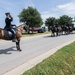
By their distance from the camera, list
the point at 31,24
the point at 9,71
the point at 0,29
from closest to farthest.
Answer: the point at 9,71 < the point at 0,29 < the point at 31,24

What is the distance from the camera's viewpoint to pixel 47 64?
39.1 ft

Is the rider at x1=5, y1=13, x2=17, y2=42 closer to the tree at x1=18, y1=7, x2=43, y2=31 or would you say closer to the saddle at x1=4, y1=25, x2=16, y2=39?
the saddle at x1=4, y1=25, x2=16, y2=39

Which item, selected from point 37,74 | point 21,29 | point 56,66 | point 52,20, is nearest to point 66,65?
point 56,66

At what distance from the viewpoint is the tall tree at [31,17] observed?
200ft

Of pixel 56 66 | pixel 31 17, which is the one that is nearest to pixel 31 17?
pixel 31 17

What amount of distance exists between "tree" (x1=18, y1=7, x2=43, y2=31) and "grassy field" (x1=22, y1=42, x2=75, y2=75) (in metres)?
45.9

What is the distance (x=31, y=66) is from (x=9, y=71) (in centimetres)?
125

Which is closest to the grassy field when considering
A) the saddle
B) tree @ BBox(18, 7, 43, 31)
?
the saddle

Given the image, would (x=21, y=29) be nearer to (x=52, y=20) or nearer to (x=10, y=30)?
(x=10, y=30)

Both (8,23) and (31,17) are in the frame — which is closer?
(8,23)

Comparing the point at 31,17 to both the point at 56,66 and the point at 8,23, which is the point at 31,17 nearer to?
the point at 8,23

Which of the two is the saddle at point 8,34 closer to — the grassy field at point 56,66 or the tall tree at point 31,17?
the grassy field at point 56,66

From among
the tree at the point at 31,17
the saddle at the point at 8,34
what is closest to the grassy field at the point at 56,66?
A: the saddle at the point at 8,34

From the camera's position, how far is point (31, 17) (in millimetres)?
60688
